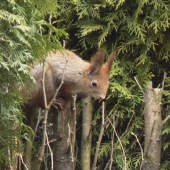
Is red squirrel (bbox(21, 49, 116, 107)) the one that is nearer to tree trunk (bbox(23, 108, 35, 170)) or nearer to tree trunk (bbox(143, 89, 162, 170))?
tree trunk (bbox(23, 108, 35, 170))

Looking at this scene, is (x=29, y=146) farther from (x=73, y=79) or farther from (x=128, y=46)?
(x=128, y=46)

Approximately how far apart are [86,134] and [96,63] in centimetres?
67

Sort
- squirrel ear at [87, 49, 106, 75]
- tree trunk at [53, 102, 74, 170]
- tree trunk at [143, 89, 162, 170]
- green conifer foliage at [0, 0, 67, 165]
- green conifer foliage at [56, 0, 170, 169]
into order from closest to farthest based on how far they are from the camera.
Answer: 1. green conifer foliage at [0, 0, 67, 165]
2. tree trunk at [143, 89, 162, 170]
3. squirrel ear at [87, 49, 106, 75]
4. green conifer foliage at [56, 0, 170, 169]
5. tree trunk at [53, 102, 74, 170]

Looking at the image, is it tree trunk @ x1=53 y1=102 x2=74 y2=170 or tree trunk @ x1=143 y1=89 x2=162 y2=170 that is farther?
tree trunk @ x1=53 y1=102 x2=74 y2=170

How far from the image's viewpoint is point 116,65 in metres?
2.82

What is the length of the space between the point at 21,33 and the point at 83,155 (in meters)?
1.90

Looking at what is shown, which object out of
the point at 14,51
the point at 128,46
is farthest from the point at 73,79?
the point at 14,51

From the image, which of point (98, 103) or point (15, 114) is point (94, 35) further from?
point (15, 114)

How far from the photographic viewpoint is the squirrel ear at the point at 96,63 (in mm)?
2474

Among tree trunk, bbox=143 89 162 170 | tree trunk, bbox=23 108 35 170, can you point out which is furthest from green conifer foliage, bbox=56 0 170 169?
tree trunk, bbox=23 108 35 170

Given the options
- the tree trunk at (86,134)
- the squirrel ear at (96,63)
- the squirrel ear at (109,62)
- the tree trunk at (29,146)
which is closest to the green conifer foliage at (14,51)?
the tree trunk at (29,146)

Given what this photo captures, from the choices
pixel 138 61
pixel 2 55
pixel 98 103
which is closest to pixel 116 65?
pixel 138 61

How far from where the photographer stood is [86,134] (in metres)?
2.84

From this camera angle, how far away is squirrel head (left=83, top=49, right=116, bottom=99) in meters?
2.68
